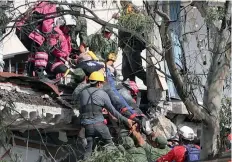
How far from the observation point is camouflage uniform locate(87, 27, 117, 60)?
1226 cm

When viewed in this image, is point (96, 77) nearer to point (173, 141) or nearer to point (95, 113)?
point (95, 113)

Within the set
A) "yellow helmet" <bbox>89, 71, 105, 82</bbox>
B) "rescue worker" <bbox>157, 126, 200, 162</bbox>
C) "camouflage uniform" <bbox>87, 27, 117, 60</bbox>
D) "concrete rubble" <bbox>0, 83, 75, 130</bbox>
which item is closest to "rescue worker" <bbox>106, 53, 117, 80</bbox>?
"camouflage uniform" <bbox>87, 27, 117, 60</bbox>

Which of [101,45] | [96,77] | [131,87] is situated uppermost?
[101,45]

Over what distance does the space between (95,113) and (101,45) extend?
118 cm

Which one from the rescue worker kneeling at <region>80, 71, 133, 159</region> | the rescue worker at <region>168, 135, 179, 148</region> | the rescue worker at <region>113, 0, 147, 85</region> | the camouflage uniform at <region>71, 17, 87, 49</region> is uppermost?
the camouflage uniform at <region>71, 17, 87, 49</region>

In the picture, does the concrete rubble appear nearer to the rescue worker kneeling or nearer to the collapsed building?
the collapsed building

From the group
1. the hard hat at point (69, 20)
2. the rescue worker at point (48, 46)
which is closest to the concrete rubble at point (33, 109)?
the rescue worker at point (48, 46)

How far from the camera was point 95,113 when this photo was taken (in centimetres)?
1203

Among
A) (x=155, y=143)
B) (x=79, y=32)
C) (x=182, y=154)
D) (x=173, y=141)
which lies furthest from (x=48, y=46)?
(x=182, y=154)

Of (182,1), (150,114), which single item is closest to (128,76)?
(150,114)

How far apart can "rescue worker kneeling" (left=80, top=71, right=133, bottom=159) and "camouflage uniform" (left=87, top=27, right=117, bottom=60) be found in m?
0.72

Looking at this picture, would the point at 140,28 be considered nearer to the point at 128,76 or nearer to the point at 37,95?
the point at 37,95

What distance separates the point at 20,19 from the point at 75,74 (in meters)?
3.15

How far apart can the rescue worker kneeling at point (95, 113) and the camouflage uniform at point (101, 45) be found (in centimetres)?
72
